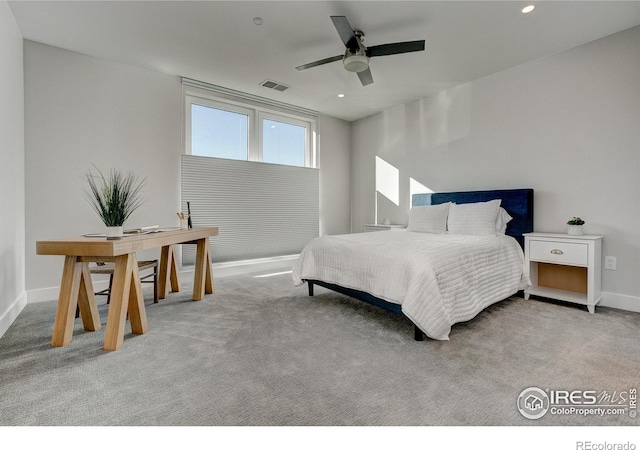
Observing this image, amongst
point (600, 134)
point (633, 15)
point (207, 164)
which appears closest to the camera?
point (633, 15)

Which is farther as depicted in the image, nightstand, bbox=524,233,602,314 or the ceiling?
nightstand, bbox=524,233,602,314

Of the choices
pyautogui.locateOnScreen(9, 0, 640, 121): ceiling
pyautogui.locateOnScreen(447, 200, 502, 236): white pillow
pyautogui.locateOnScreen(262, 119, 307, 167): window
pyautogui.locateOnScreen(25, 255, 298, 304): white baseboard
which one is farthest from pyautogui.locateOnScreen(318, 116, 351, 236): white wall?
pyautogui.locateOnScreen(447, 200, 502, 236): white pillow

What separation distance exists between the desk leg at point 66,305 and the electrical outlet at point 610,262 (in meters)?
4.45

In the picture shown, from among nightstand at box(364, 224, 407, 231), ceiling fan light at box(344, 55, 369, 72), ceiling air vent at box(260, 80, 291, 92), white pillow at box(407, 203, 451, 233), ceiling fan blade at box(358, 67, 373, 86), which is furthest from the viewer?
nightstand at box(364, 224, 407, 231)

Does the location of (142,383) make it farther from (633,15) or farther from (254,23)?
(633,15)

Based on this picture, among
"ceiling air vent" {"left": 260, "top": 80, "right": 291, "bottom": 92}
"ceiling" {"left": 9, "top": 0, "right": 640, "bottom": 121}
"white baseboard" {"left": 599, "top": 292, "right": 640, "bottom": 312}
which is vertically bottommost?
"white baseboard" {"left": 599, "top": 292, "right": 640, "bottom": 312}

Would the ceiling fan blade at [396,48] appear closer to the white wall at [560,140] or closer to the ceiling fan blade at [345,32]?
the ceiling fan blade at [345,32]

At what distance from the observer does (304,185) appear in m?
5.04

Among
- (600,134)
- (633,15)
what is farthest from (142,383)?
(633,15)

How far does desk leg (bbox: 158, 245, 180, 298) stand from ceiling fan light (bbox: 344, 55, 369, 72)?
256 centimetres

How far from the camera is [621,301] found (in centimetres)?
272

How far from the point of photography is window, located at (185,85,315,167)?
157 inches

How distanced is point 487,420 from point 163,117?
13.8 ft

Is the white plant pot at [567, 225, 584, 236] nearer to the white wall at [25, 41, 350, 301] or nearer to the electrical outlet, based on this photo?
the electrical outlet
